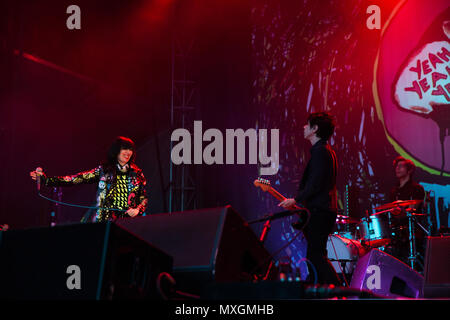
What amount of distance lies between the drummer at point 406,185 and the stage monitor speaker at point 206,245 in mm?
3908

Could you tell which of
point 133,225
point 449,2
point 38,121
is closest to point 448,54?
point 449,2

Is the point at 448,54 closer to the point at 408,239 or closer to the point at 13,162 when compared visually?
the point at 408,239

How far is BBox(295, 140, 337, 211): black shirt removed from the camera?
412 centimetres

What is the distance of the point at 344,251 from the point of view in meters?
6.38

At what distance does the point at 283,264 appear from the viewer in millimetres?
2650

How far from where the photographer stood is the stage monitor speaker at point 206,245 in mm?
2848

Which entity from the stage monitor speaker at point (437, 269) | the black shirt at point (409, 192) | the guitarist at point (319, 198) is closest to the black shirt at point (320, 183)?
the guitarist at point (319, 198)

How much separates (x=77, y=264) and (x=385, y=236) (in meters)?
4.97

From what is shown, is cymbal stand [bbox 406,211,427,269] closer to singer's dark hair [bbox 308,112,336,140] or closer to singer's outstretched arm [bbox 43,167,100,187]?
singer's dark hair [bbox 308,112,336,140]

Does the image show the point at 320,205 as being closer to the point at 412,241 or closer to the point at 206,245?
the point at 206,245

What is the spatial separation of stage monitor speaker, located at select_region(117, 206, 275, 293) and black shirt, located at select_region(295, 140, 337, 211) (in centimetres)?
96

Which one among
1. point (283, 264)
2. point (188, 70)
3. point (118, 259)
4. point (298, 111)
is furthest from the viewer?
point (188, 70)

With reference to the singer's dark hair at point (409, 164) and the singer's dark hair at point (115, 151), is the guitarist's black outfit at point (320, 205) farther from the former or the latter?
the singer's dark hair at point (409, 164)
